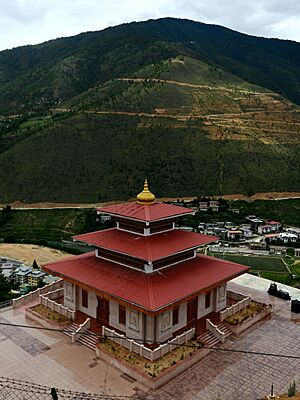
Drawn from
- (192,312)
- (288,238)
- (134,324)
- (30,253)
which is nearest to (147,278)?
(134,324)

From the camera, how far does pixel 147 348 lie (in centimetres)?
1608

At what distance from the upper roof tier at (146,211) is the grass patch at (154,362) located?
18.0 ft

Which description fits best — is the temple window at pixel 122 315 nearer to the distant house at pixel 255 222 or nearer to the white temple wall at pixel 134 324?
the white temple wall at pixel 134 324

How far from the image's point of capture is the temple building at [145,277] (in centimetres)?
1662

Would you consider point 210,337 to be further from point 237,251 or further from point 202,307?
point 237,251

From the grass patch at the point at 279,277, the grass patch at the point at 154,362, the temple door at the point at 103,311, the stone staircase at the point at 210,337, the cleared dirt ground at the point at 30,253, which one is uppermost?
the temple door at the point at 103,311

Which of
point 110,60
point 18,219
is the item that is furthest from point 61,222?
point 110,60

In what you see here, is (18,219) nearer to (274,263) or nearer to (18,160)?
(18,160)

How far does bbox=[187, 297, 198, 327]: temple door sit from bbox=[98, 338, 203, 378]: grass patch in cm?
122

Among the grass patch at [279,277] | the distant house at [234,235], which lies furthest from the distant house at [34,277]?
the distant house at [234,235]

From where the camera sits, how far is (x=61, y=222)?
2048 inches

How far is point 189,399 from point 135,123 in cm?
5996

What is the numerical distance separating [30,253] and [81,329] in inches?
977

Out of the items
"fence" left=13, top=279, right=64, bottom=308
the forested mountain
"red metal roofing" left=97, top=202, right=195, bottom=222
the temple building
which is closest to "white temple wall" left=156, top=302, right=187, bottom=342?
the temple building
